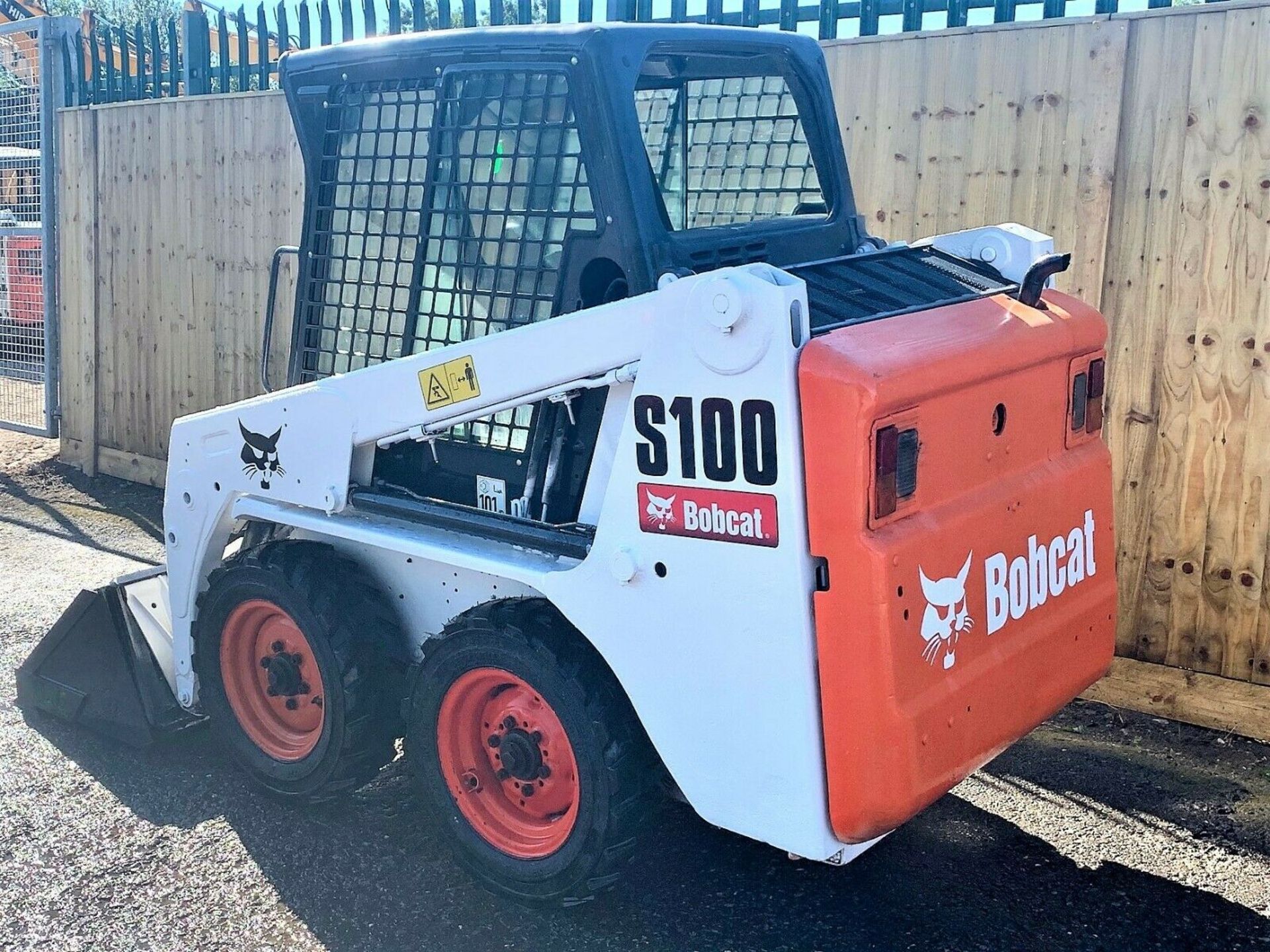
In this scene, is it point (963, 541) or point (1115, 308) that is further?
point (1115, 308)

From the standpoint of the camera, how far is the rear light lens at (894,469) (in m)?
2.80

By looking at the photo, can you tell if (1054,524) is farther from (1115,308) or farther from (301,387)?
(301,387)

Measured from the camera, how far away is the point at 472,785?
3.65 metres

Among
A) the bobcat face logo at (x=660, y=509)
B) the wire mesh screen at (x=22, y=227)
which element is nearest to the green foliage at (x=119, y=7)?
the wire mesh screen at (x=22, y=227)

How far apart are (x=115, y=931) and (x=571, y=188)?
2.28 metres

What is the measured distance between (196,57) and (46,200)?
73.8 inches

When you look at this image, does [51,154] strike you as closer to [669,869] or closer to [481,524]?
[481,524]

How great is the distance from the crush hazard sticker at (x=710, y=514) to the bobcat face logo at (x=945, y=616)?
0.37 m

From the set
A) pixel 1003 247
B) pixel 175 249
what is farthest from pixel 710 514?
pixel 175 249

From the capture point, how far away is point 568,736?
3277mm

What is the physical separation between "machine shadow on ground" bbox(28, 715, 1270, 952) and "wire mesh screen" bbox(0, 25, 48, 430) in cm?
637

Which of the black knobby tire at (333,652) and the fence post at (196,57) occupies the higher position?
the fence post at (196,57)

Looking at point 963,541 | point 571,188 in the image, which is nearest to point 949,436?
point 963,541

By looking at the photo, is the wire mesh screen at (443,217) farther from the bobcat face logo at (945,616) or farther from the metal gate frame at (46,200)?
the metal gate frame at (46,200)
